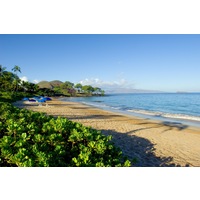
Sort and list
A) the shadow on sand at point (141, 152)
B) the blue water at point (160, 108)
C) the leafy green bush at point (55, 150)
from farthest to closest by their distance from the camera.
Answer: the blue water at point (160, 108) → the shadow on sand at point (141, 152) → the leafy green bush at point (55, 150)

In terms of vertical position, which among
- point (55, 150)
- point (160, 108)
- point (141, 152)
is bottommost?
point (160, 108)

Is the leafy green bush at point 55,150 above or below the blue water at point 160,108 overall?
above

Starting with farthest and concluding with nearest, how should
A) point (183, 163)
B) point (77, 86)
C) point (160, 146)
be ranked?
point (77, 86), point (160, 146), point (183, 163)

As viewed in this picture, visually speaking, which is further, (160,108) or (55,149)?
(160,108)

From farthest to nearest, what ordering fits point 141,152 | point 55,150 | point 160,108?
point 160,108, point 141,152, point 55,150

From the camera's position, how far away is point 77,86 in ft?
436

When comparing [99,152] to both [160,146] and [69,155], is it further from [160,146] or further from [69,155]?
[160,146]

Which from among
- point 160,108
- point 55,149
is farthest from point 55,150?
point 160,108

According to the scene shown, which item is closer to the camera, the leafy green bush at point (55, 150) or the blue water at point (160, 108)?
the leafy green bush at point (55, 150)

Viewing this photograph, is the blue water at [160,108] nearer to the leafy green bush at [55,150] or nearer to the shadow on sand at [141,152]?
the shadow on sand at [141,152]

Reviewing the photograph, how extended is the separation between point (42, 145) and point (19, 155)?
103 cm

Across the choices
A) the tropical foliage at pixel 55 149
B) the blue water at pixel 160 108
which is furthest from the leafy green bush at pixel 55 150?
the blue water at pixel 160 108

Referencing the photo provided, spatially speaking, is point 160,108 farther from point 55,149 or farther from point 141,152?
point 55,149
